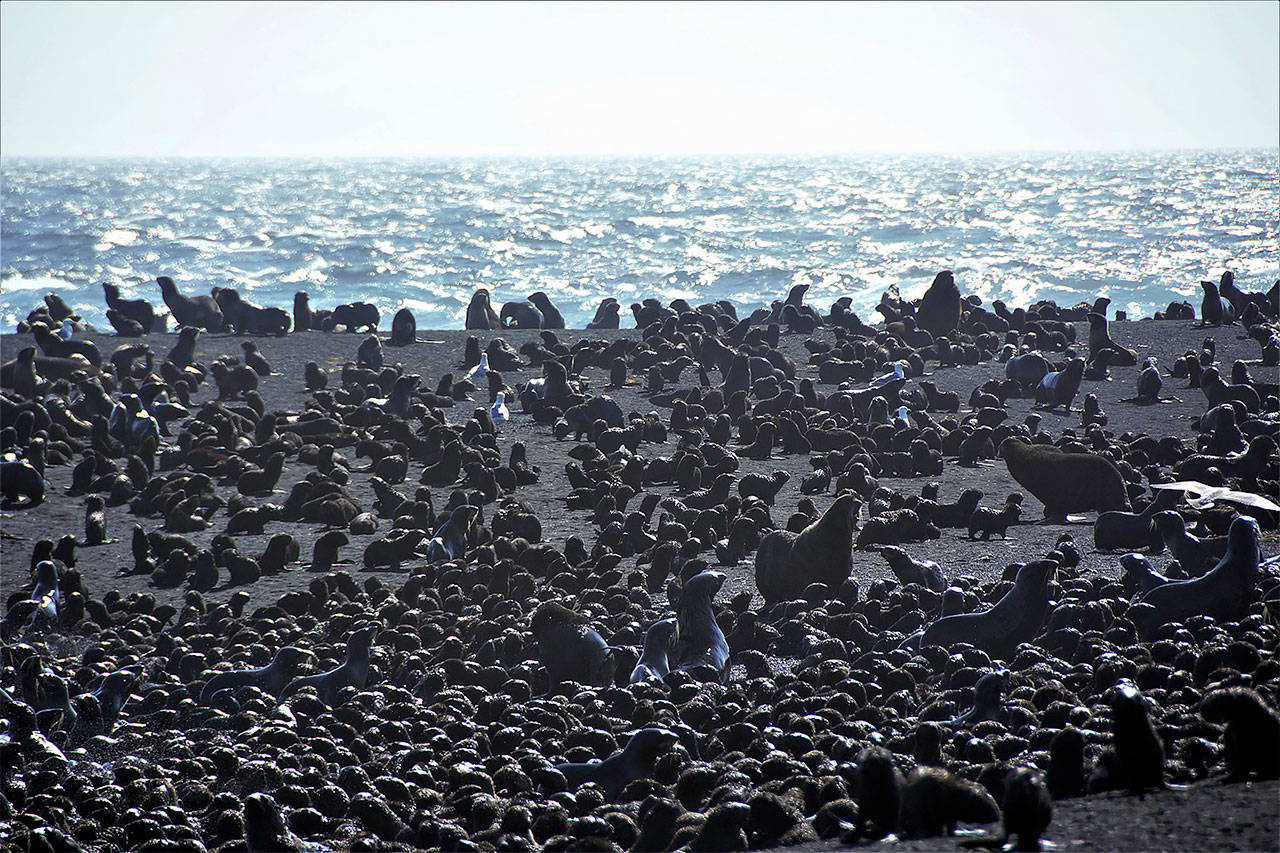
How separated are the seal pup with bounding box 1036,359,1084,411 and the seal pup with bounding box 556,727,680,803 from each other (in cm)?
1331

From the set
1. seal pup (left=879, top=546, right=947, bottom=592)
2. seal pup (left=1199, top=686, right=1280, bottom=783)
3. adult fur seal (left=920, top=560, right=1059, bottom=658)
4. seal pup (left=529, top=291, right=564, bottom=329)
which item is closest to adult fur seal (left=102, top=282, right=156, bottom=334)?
seal pup (left=529, top=291, right=564, bottom=329)

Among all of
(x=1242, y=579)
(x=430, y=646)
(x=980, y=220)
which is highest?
(x=980, y=220)

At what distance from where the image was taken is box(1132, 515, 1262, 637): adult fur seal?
9445 millimetres

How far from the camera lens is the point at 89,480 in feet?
55.5

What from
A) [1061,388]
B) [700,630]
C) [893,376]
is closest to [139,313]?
[893,376]

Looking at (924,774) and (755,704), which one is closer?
(924,774)

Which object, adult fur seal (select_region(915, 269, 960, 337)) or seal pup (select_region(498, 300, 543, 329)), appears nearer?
adult fur seal (select_region(915, 269, 960, 337))

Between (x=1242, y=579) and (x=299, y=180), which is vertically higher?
(x=299, y=180)

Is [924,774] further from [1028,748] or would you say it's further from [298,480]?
[298,480]

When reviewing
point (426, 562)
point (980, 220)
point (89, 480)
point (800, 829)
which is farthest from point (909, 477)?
point (980, 220)

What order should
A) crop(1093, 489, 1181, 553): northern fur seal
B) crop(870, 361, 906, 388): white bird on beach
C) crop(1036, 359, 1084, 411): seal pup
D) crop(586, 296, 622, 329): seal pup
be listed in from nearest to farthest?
crop(1093, 489, 1181, 553): northern fur seal
crop(1036, 359, 1084, 411): seal pup
crop(870, 361, 906, 388): white bird on beach
crop(586, 296, 622, 329): seal pup

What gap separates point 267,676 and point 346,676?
0.70m

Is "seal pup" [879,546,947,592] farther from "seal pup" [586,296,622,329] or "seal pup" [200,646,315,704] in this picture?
"seal pup" [586,296,622,329]

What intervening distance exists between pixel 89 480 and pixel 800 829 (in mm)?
13586
